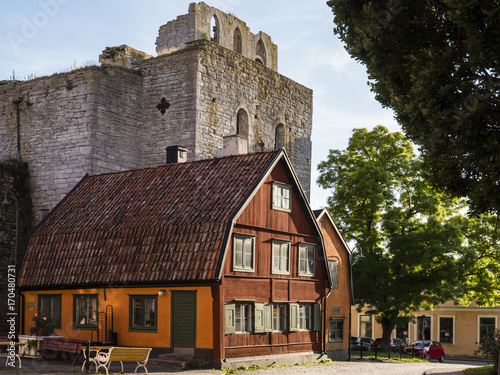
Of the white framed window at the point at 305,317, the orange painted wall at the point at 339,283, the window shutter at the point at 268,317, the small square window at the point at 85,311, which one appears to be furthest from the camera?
the orange painted wall at the point at 339,283

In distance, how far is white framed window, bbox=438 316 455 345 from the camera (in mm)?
51688

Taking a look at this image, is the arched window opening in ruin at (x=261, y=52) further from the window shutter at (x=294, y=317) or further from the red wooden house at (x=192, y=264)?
the window shutter at (x=294, y=317)

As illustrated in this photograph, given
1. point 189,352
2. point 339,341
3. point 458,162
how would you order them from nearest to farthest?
1. point 458,162
2. point 189,352
3. point 339,341

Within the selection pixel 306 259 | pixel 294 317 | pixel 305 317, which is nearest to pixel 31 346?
pixel 294 317

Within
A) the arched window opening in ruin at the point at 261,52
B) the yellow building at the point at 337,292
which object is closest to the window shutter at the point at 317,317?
the yellow building at the point at 337,292

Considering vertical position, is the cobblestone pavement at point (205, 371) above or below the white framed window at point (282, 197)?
below

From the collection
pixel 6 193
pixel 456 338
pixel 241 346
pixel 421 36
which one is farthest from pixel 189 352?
pixel 456 338

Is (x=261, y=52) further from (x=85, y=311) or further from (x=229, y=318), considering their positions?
(x=229, y=318)

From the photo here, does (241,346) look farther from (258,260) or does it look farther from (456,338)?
(456,338)

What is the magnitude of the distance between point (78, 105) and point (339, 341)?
607 inches

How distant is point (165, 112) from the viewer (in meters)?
34.1

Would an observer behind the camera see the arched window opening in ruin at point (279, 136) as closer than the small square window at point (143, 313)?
No

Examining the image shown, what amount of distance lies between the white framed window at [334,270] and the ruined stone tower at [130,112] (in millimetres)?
6149

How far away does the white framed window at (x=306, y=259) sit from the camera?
87.6ft
